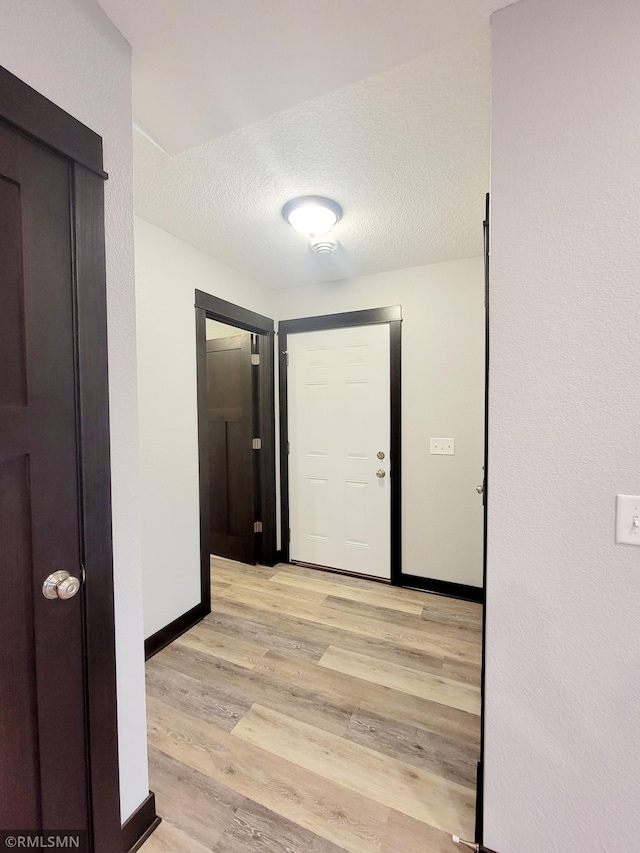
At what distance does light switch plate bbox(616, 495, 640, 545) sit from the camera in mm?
827

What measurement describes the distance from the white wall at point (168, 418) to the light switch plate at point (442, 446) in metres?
1.70

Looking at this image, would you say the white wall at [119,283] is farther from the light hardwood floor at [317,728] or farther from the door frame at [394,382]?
the door frame at [394,382]

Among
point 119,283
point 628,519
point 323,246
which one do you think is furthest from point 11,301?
point 323,246

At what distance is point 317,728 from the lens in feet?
4.89

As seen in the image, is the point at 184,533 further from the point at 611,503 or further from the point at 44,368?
the point at 611,503

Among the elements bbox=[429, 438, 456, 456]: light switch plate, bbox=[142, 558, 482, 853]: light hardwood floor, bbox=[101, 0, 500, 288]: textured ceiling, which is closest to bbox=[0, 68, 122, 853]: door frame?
bbox=[142, 558, 482, 853]: light hardwood floor

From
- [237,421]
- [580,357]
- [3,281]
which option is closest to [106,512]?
[3,281]

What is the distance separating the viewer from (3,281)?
0.75m

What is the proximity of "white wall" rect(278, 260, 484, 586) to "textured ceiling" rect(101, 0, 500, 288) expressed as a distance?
50cm

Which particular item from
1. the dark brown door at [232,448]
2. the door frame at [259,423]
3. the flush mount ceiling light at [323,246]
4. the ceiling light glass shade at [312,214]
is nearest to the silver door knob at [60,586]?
the door frame at [259,423]

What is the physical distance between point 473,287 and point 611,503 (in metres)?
2.03

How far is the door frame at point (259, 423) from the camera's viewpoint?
7.67 feet

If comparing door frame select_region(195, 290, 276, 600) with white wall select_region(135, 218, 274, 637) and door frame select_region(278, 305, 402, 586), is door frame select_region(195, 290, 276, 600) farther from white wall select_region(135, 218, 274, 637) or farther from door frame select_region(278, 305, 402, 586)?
door frame select_region(278, 305, 402, 586)

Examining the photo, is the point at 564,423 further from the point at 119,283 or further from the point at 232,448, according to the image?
the point at 232,448
